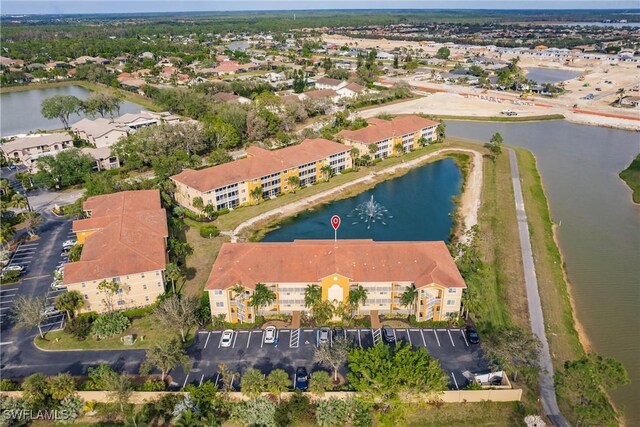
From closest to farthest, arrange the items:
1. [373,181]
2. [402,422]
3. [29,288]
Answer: [402,422]
[29,288]
[373,181]

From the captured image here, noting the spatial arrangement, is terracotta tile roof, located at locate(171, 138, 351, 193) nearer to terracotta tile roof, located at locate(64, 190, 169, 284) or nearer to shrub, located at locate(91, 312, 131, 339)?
terracotta tile roof, located at locate(64, 190, 169, 284)

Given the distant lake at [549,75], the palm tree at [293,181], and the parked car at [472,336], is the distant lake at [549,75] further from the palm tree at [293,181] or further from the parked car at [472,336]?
the parked car at [472,336]

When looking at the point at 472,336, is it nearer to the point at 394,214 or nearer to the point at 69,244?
the point at 394,214

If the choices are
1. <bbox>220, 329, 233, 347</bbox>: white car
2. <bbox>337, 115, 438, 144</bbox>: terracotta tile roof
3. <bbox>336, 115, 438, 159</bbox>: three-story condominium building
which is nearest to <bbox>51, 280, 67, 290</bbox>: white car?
<bbox>220, 329, 233, 347</bbox>: white car

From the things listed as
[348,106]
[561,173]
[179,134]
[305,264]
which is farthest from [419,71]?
[305,264]

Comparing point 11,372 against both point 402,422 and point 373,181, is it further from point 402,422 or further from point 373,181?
point 373,181
